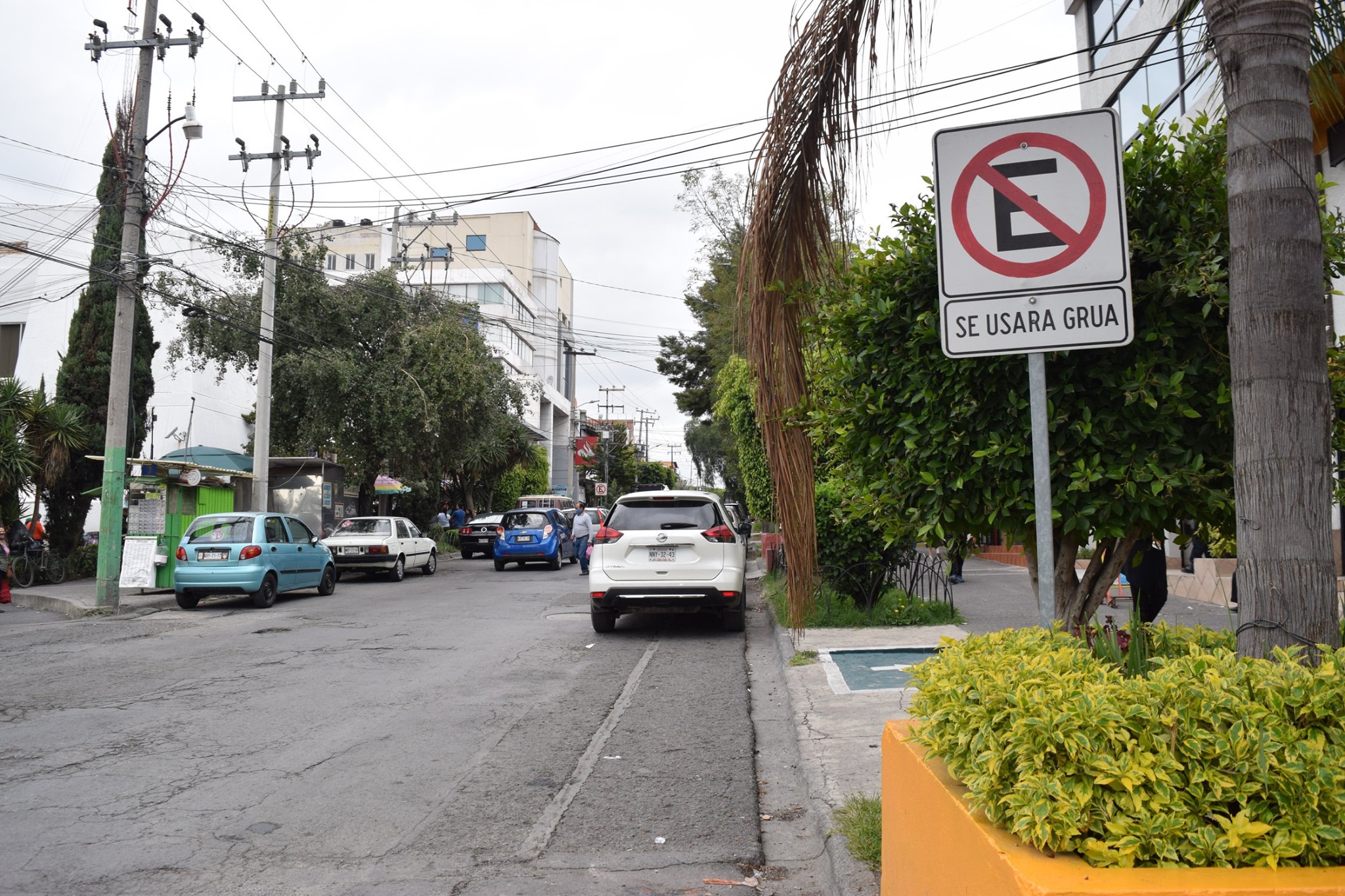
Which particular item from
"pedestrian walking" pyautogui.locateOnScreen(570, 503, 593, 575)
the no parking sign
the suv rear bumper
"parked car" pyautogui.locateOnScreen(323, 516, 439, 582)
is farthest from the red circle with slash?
"parked car" pyautogui.locateOnScreen(323, 516, 439, 582)

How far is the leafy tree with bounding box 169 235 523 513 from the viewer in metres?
24.8

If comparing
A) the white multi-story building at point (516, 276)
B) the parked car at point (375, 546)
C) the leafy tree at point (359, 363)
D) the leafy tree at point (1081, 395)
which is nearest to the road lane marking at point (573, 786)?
the leafy tree at point (1081, 395)

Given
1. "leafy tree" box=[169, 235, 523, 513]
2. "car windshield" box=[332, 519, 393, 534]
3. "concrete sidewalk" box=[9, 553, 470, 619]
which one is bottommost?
"concrete sidewalk" box=[9, 553, 470, 619]

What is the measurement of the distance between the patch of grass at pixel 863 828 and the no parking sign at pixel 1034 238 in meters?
2.22

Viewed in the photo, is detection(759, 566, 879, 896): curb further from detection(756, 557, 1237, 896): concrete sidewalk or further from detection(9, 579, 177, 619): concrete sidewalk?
detection(9, 579, 177, 619): concrete sidewalk

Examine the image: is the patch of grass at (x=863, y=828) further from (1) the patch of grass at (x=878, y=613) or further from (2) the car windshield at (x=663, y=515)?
(2) the car windshield at (x=663, y=515)

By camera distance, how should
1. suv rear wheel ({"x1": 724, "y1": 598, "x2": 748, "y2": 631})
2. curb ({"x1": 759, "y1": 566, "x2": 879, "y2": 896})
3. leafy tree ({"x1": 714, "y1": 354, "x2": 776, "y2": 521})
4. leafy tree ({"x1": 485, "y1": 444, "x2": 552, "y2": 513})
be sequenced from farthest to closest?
1. leafy tree ({"x1": 485, "y1": 444, "x2": 552, "y2": 513})
2. leafy tree ({"x1": 714, "y1": 354, "x2": 776, "y2": 521})
3. suv rear wheel ({"x1": 724, "y1": 598, "x2": 748, "y2": 631})
4. curb ({"x1": 759, "y1": 566, "x2": 879, "y2": 896})

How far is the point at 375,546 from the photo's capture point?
2202 cm

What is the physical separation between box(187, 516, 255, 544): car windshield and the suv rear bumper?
25.4 ft

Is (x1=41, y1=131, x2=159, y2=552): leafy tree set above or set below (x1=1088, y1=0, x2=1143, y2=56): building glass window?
below

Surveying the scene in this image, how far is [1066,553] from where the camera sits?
15.6 ft

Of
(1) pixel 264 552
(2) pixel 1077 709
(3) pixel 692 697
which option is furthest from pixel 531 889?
(1) pixel 264 552

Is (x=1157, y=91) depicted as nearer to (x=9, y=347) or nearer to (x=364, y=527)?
(x=364, y=527)

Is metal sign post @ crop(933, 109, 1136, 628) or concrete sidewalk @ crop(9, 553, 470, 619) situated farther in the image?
concrete sidewalk @ crop(9, 553, 470, 619)
